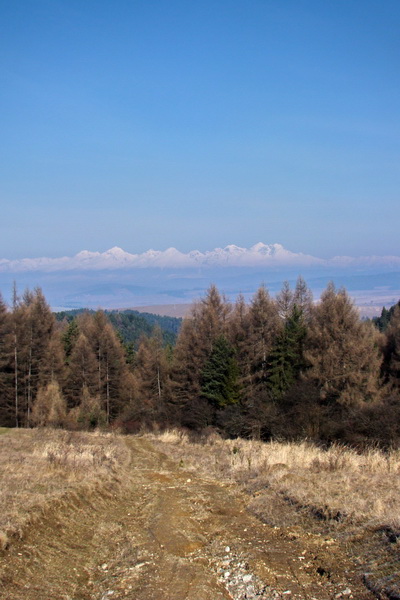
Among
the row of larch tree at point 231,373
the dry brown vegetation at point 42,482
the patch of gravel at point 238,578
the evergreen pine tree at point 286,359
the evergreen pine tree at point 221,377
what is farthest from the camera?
the evergreen pine tree at point 221,377

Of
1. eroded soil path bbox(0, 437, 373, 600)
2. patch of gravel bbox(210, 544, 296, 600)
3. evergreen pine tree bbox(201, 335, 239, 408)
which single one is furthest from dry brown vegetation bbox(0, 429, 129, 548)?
evergreen pine tree bbox(201, 335, 239, 408)

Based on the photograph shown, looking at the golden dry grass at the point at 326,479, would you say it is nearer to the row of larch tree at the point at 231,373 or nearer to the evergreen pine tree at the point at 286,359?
the row of larch tree at the point at 231,373

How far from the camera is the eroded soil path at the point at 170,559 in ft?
19.8

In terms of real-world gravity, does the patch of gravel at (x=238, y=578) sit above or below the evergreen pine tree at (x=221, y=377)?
above

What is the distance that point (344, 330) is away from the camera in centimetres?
3856

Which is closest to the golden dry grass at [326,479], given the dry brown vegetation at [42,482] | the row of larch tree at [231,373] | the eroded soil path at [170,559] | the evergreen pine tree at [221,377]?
the eroded soil path at [170,559]

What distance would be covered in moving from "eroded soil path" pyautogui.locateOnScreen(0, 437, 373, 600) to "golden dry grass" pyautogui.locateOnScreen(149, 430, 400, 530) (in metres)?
0.95

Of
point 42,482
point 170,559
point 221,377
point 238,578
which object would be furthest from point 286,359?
point 238,578

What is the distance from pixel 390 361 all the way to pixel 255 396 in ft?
61.0

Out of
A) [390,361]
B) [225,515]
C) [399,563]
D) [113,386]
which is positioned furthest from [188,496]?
[113,386]

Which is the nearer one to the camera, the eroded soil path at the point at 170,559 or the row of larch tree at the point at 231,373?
the eroded soil path at the point at 170,559

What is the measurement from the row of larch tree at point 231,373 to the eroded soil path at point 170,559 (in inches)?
643

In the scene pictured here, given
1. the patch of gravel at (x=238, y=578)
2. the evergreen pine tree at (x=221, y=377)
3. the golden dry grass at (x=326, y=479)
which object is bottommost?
the evergreen pine tree at (x=221, y=377)

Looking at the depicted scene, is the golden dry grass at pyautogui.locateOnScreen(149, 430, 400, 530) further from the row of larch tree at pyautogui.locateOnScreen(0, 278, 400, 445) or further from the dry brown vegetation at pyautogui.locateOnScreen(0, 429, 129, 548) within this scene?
the row of larch tree at pyautogui.locateOnScreen(0, 278, 400, 445)
